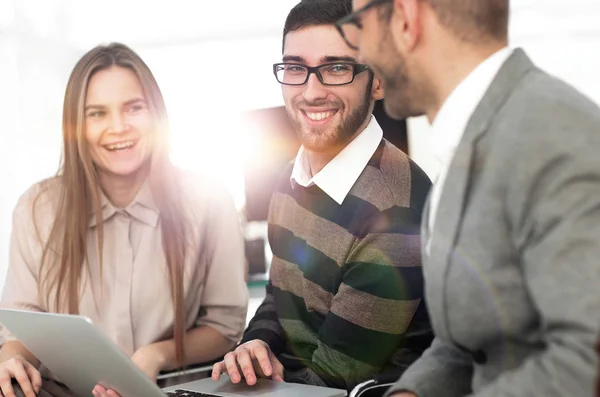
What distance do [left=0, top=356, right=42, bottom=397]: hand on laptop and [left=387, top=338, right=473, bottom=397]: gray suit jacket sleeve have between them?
0.76 metres

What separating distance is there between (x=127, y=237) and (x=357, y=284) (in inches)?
24.0

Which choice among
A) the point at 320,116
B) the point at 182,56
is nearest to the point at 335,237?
the point at 320,116

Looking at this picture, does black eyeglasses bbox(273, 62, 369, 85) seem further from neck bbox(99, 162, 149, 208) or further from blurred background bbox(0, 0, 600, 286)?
blurred background bbox(0, 0, 600, 286)

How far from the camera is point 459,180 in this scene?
839mm

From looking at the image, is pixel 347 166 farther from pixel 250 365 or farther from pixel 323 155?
pixel 250 365

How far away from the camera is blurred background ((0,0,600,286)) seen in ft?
11.5

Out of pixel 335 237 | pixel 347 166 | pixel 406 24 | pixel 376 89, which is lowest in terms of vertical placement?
pixel 335 237

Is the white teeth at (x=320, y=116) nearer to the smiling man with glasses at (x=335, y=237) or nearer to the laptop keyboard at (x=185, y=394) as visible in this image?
the smiling man with glasses at (x=335, y=237)

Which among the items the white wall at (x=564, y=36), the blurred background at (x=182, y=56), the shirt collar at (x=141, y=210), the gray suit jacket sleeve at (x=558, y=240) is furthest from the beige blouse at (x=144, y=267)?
the white wall at (x=564, y=36)

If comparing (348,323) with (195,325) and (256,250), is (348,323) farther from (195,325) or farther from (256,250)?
(256,250)

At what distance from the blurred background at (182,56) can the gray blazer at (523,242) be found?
2461mm

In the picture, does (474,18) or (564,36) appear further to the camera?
(564,36)

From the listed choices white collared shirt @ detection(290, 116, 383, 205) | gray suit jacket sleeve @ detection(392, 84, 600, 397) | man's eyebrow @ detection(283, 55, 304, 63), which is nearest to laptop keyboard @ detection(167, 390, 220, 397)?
white collared shirt @ detection(290, 116, 383, 205)

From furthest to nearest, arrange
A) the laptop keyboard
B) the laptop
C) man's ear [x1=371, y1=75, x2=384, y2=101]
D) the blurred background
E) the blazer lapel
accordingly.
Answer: the blurred background
man's ear [x1=371, y1=75, x2=384, y2=101]
the laptop keyboard
the laptop
the blazer lapel
